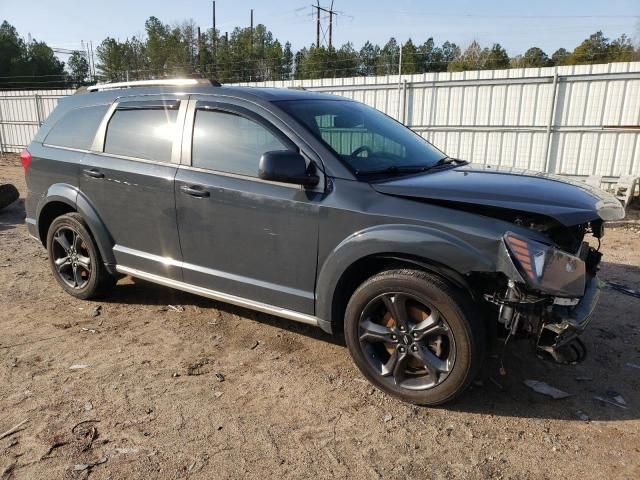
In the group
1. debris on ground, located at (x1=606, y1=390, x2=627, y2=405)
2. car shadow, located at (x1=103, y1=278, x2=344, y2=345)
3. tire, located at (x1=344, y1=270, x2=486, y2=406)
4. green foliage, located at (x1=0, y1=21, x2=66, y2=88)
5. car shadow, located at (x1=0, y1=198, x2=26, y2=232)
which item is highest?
green foliage, located at (x1=0, y1=21, x2=66, y2=88)

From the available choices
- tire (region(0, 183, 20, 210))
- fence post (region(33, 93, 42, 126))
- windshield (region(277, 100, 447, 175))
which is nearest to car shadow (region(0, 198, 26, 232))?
tire (region(0, 183, 20, 210))

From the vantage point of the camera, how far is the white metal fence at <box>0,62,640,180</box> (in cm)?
1000

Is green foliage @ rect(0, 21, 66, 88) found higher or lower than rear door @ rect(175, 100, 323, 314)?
higher

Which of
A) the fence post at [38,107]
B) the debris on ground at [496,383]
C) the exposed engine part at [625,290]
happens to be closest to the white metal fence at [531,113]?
the exposed engine part at [625,290]

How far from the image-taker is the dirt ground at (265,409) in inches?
102

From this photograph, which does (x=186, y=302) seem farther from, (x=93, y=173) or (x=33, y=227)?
(x=33, y=227)

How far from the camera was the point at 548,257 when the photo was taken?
8.78 feet

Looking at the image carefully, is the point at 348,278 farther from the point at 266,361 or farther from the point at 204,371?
the point at 204,371

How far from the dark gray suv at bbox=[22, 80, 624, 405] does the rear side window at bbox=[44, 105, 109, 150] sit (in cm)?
2

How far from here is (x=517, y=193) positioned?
2.92 metres

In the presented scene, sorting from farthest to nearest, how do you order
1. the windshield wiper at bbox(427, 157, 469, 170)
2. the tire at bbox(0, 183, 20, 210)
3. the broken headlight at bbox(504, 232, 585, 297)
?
1. the tire at bbox(0, 183, 20, 210)
2. the windshield wiper at bbox(427, 157, 469, 170)
3. the broken headlight at bbox(504, 232, 585, 297)

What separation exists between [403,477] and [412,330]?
0.83 meters

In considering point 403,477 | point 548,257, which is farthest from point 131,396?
point 548,257

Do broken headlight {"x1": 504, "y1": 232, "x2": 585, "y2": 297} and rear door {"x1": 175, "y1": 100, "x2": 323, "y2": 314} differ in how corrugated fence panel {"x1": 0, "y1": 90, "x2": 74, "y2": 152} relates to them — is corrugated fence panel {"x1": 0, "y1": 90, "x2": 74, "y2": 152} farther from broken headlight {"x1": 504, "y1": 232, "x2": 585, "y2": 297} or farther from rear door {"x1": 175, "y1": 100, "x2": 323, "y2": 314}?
broken headlight {"x1": 504, "y1": 232, "x2": 585, "y2": 297}
